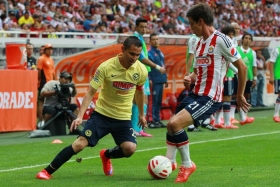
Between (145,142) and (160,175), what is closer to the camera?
(160,175)

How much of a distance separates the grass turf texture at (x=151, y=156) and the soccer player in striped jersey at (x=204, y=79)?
20.9 inches

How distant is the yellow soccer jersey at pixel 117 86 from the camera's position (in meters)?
9.20

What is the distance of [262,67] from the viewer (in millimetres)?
25188

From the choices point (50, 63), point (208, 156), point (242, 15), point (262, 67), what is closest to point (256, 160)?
point (208, 156)

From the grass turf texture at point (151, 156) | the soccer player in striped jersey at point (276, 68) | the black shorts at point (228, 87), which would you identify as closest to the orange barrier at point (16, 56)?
the grass turf texture at point (151, 156)

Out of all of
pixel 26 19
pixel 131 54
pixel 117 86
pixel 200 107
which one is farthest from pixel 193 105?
pixel 26 19

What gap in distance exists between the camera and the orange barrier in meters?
16.8

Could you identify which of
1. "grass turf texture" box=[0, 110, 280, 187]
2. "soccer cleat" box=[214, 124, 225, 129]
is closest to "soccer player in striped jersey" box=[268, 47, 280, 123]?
"soccer cleat" box=[214, 124, 225, 129]

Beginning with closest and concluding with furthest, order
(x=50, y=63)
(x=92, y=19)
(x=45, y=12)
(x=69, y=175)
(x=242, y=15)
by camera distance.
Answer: (x=69, y=175)
(x=50, y=63)
(x=45, y=12)
(x=92, y=19)
(x=242, y=15)

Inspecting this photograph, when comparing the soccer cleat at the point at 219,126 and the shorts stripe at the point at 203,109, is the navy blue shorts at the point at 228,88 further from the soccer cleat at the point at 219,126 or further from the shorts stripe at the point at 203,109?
the shorts stripe at the point at 203,109

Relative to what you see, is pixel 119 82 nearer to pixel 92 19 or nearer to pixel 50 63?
pixel 50 63

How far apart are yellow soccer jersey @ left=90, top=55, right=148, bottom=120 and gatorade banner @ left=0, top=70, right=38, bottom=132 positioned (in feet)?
22.5

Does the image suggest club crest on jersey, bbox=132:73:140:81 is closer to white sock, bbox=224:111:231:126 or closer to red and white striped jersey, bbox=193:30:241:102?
red and white striped jersey, bbox=193:30:241:102

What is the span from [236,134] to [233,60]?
660 cm
